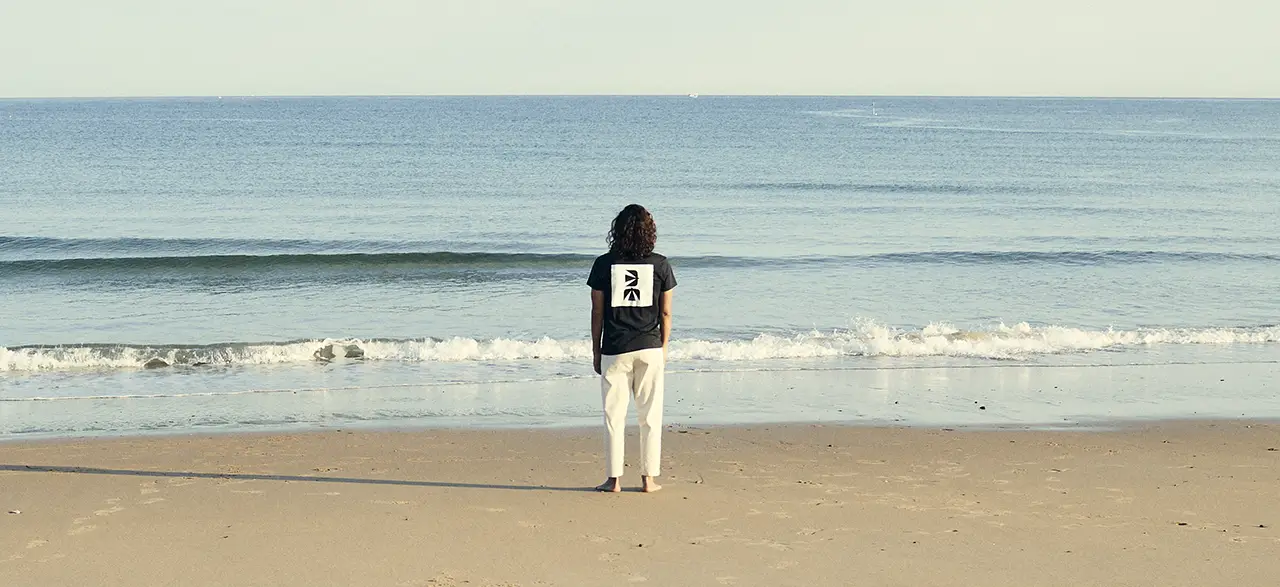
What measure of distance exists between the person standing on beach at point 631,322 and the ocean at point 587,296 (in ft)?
9.36

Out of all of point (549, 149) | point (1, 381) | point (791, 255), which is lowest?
point (1, 381)

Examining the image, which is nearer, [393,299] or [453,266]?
[393,299]

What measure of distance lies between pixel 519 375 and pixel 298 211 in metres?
19.4

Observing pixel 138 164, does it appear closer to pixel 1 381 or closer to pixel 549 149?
pixel 549 149

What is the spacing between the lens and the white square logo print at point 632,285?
6.36 meters

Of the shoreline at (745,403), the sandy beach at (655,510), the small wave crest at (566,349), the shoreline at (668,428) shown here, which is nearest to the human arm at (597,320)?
the sandy beach at (655,510)

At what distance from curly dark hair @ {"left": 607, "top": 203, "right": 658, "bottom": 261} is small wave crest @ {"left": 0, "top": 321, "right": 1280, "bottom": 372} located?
633 cm

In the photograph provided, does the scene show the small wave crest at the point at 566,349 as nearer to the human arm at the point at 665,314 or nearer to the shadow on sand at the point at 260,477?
the shadow on sand at the point at 260,477

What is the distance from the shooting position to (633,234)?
632cm

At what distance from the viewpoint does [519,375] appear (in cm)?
1180

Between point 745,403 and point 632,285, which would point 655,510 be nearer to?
point 632,285

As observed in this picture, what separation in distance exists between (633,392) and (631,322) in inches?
17.1

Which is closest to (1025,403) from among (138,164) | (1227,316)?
(1227,316)

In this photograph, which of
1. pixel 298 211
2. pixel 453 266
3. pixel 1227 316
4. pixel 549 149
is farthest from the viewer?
pixel 549 149
